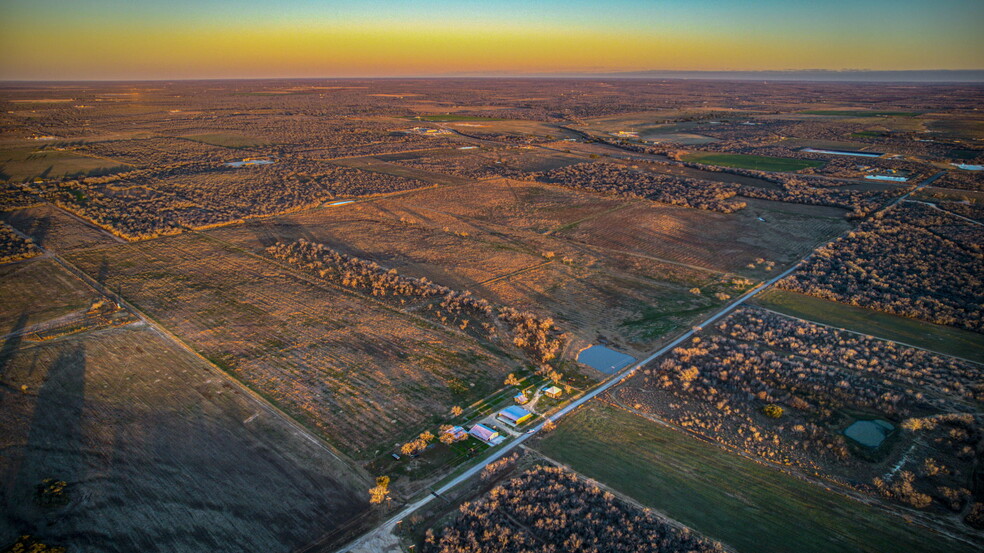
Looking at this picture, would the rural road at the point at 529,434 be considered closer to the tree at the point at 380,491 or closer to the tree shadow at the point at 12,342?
the tree at the point at 380,491

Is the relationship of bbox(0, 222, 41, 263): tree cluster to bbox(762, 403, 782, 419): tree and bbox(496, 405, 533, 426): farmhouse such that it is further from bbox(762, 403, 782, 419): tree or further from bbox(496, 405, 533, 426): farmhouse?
bbox(762, 403, 782, 419): tree

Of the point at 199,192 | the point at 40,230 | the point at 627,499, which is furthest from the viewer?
the point at 199,192

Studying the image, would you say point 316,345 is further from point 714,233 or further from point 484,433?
point 714,233

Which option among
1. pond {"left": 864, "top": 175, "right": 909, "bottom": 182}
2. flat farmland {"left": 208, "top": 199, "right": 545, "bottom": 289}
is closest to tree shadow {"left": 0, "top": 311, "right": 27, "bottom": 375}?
flat farmland {"left": 208, "top": 199, "right": 545, "bottom": 289}

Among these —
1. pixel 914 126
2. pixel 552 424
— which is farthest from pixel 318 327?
pixel 914 126

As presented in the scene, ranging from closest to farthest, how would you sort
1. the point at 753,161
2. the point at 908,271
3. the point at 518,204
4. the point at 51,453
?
1. the point at 51,453
2. the point at 908,271
3. the point at 518,204
4. the point at 753,161

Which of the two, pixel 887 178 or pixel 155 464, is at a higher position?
pixel 887 178

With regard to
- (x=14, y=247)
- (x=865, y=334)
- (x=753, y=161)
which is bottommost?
(x=865, y=334)

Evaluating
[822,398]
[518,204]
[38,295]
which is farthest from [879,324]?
[38,295]
